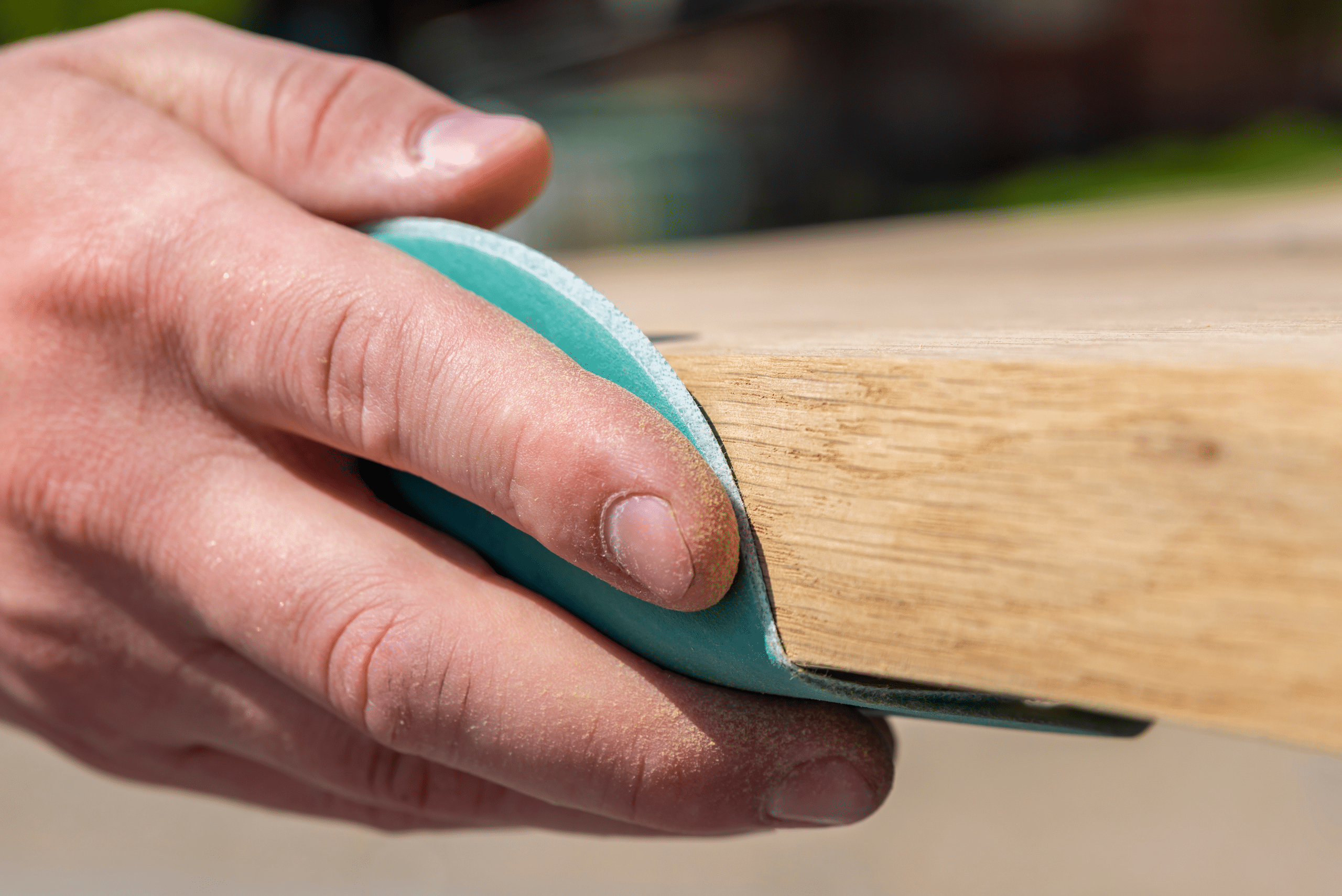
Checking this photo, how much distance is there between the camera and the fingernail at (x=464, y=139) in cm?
70

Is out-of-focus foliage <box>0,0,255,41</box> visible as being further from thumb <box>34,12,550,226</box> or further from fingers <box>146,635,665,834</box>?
fingers <box>146,635,665,834</box>

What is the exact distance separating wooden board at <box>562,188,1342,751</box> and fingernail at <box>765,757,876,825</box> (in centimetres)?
14

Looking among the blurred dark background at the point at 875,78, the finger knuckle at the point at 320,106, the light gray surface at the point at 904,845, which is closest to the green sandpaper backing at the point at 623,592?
the finger knuckle at the point at 320,106

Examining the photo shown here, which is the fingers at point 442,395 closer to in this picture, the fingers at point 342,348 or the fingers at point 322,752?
the fingers at point 342,348

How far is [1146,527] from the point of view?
0.32 m

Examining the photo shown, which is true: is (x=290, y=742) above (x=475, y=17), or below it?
above

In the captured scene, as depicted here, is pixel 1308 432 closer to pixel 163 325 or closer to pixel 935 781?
pixel 163 325

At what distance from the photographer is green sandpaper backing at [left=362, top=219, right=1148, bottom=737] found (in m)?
0.47

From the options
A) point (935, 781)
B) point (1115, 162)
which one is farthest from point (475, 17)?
point (935, 781)

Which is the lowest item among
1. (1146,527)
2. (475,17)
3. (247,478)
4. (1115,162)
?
(475,17)

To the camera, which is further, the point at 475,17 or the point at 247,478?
the point at 475,17

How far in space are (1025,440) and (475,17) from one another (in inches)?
413

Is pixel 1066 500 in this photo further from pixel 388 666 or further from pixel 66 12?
pixel 66 12

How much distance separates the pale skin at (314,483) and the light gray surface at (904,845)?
157cm
